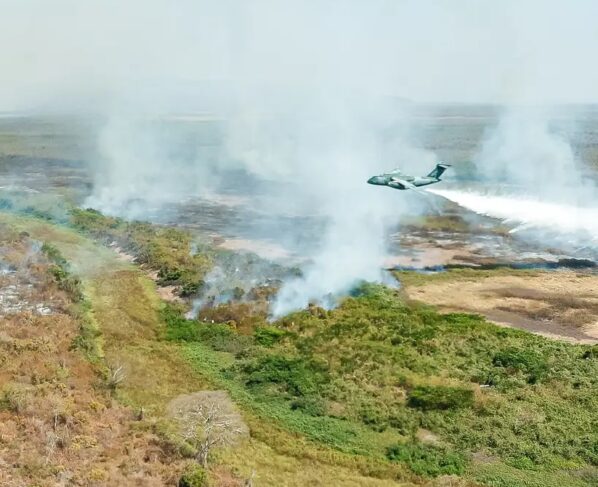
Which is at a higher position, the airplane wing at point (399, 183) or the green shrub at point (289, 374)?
the airplane wing at point (399, 183)

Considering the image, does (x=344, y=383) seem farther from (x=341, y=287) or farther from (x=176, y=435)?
(x=341, y=287)

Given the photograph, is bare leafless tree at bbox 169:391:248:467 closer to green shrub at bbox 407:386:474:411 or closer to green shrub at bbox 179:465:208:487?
green shrub at bbox 179:465:208:487

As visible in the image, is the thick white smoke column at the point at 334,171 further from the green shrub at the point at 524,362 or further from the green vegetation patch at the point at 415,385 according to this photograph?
the green shrub at the point at 524,362

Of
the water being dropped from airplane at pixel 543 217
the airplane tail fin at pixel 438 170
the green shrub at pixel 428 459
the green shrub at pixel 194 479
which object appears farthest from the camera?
the water being dropped from airplane at pixel 543 217

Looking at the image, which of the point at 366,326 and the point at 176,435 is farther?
the point at 366,326

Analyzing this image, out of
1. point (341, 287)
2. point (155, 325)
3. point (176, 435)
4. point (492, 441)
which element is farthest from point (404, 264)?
point (176, 435)

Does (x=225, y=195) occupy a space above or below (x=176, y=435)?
below

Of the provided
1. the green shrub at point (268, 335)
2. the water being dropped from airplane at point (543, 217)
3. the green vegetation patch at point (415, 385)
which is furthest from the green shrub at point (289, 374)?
the water being dropped from airplane at point (543, 217)
